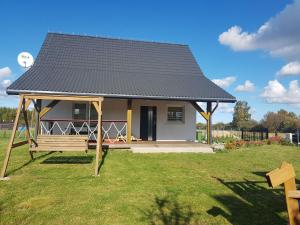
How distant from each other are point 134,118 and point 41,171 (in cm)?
811

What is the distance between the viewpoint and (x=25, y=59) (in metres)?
15.7

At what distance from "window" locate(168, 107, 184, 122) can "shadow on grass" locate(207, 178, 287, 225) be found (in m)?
9.50

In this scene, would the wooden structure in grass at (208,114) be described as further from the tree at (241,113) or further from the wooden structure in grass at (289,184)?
the tree at (241,113)

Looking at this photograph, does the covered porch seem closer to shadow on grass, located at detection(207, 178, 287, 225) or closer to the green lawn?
the green lawn

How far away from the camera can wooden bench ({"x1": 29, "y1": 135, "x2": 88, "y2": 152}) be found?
8820 mm

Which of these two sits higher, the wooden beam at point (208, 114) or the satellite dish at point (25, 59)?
the satellite dish at point (25, 59)

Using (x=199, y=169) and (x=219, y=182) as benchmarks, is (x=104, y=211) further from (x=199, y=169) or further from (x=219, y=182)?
(x=199, y=169)

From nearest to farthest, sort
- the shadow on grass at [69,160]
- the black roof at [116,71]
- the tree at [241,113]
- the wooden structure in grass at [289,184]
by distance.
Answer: the wooden structure in grass at [289,184], the shadow on grass at [69,160], the black roof at [116,71], the tree at [241,113]

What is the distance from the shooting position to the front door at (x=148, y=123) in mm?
16328

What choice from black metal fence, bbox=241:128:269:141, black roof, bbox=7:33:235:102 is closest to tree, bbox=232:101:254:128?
black metal fence, bbox=241:128:269:141

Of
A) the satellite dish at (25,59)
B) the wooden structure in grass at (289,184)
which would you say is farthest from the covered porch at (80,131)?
the wooden structure in grass at (289,184)

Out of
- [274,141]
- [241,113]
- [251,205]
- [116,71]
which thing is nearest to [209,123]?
[116,71]

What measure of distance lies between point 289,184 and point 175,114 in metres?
13.3

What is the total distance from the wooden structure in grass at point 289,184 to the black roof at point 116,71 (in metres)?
10.2
